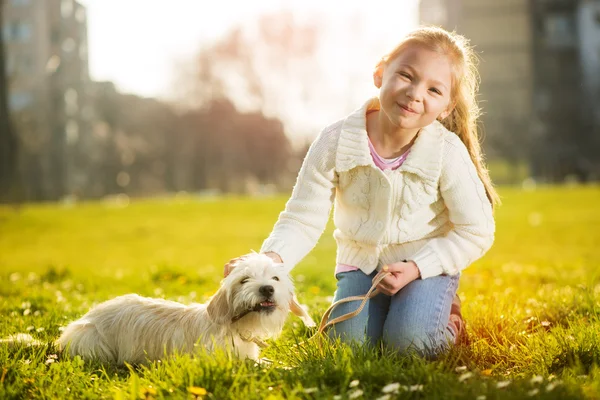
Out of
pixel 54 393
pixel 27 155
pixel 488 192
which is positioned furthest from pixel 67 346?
pixel 27 155

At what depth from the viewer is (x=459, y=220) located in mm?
3803

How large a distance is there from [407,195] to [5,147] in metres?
23.9

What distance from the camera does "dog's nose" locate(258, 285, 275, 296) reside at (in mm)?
3148

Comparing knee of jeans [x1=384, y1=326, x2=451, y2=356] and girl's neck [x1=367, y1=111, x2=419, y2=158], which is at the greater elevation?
girl's neck [x1=367, y1=111, x2=419, y2=158]

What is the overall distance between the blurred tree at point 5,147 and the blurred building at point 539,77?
17.8 m

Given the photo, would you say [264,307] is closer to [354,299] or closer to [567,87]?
[354,299]

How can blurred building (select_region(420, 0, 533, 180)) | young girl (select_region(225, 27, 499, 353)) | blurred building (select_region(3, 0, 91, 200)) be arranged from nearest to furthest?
young girl (select_region(225, 27, 499, 353)) → blurred building (select_region(3, 0, 91, 200)) → blurred building (select_region(420, 0, 533, 180))

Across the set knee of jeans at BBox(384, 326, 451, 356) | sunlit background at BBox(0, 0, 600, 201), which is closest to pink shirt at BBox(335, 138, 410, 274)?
knee of jeans at BBox(384, 326, 451, 356)

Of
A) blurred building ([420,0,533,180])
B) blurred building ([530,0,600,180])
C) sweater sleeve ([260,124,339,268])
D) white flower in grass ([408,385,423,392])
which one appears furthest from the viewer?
blurred building ([420,0,533,180])

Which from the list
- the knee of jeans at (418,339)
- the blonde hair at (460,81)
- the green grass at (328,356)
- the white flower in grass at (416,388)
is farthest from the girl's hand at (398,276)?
the white flower in grass at (416,388)

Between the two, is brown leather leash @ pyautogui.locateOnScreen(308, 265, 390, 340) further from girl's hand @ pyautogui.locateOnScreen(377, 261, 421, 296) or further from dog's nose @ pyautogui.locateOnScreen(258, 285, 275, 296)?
dog's nose @ pyautogui.locateOnScreen(258, 285, 275, 296)

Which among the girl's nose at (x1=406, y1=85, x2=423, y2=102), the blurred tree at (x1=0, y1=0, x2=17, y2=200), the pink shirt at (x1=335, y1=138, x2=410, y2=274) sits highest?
the girl's nose at (x1=406, y1=85, x2=423, y2=102)

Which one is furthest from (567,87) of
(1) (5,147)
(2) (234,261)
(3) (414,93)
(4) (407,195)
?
(2) (234,261)

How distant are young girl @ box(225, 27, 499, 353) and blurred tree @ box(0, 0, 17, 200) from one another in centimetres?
2286
